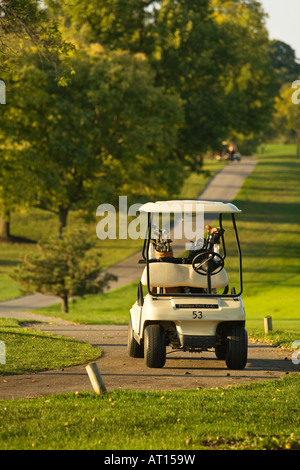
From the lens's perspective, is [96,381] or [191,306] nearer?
[96,381]

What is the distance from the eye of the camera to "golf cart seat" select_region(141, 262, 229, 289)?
39.0 ft

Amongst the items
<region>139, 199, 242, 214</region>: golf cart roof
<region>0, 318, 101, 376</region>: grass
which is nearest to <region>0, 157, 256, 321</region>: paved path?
<region>0, 318, 101, 376</region>: grass

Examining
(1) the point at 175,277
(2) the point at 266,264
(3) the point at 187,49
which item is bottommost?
(2) the point at 266,264

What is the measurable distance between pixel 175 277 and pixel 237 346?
4.73 ft

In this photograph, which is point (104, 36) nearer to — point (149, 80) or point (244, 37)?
point (149, 80)

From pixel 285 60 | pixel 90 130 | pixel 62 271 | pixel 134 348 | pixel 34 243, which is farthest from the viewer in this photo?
pixel 285 60

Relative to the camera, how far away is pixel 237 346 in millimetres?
11633

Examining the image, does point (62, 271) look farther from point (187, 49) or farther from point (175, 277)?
point (187, 49)

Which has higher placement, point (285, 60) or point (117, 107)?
point (285, 60)

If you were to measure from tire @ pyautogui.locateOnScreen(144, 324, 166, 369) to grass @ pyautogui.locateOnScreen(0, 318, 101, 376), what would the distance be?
1284mm

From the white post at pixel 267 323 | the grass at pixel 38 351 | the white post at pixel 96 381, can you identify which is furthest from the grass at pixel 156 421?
the white post at pixel 267 323

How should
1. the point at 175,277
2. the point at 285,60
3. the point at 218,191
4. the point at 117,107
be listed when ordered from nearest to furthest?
1. the point at 175,277
2. the point at 117,107
3. the point at 218,191
4. the point at 285,60

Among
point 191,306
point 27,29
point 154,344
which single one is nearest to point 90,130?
point 27,29

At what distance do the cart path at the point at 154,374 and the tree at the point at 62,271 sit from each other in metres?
15.4
